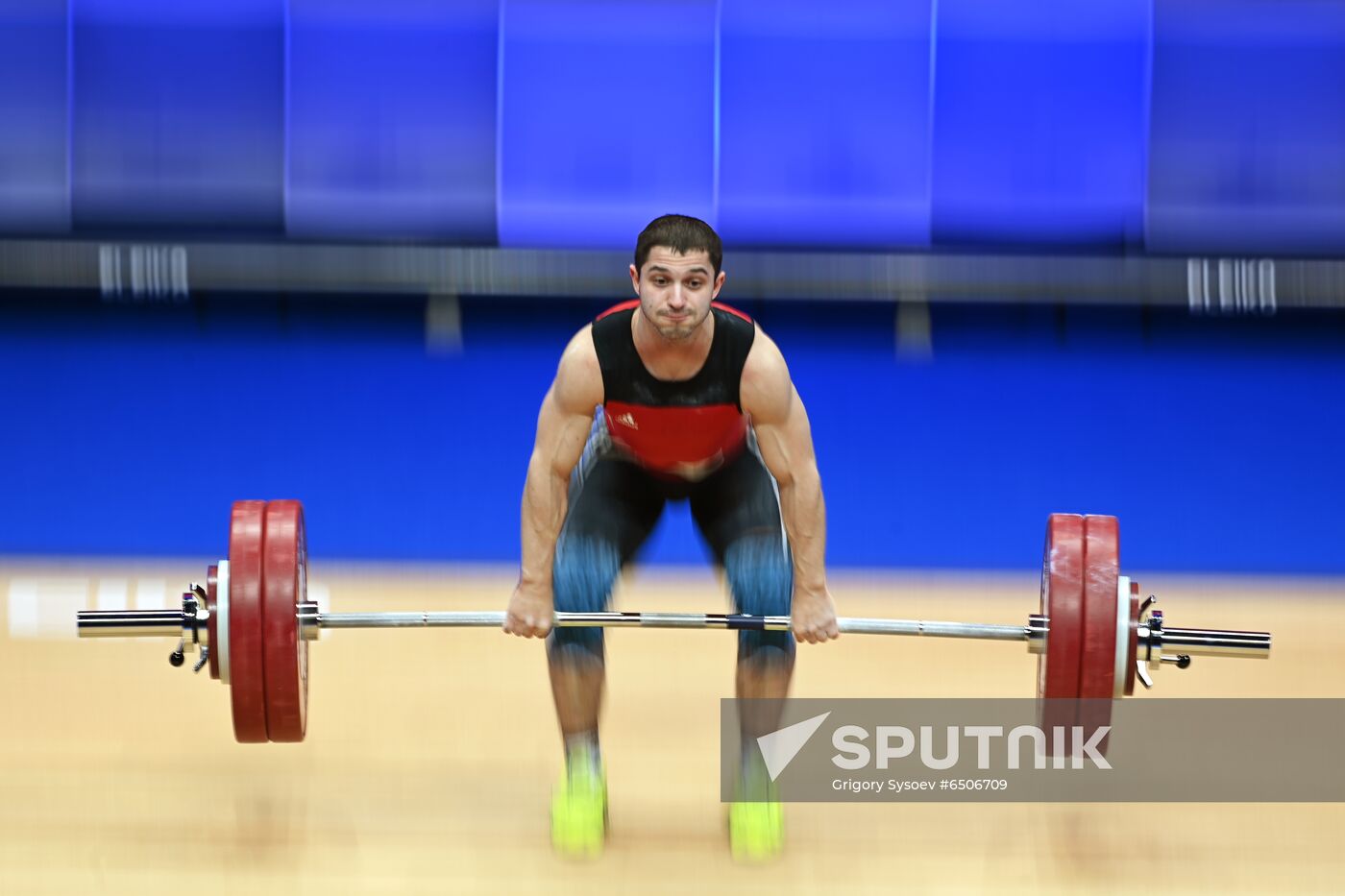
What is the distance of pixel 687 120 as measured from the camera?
4527 millimetres

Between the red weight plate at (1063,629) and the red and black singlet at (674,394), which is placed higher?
the red and black singlet at (674,394)

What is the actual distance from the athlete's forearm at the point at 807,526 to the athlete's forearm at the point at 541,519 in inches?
15.1

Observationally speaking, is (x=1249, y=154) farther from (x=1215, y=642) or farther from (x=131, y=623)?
(x=131, y=623)

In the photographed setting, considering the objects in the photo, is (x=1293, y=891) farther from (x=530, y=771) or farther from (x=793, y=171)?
(x=793, y=171)

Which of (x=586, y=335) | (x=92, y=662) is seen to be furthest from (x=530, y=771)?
(x=92, y=662)

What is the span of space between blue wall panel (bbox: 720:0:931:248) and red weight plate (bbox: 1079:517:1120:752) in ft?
6.62

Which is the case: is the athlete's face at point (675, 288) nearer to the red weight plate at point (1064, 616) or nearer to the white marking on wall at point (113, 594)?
the red weight plate at point (1064, 616)

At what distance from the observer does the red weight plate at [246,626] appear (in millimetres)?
2629

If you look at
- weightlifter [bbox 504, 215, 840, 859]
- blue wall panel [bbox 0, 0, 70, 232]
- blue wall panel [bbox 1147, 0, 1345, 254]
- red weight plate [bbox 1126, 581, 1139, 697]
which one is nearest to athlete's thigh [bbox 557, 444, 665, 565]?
weightlifter [bbox 504, 215, 840, 859]

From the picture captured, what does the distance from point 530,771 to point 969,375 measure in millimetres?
2184

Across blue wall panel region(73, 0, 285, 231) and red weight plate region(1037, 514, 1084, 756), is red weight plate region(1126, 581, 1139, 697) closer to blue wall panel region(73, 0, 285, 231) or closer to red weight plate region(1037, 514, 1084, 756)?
red weight plate region(1037, 514, 1084, 756)

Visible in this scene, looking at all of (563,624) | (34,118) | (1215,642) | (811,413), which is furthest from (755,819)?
(34,118)

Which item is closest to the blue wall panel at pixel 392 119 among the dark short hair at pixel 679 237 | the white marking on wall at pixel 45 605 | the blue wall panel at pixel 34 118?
the blue wall panel at pixel 34 118

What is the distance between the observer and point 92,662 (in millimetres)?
3859
